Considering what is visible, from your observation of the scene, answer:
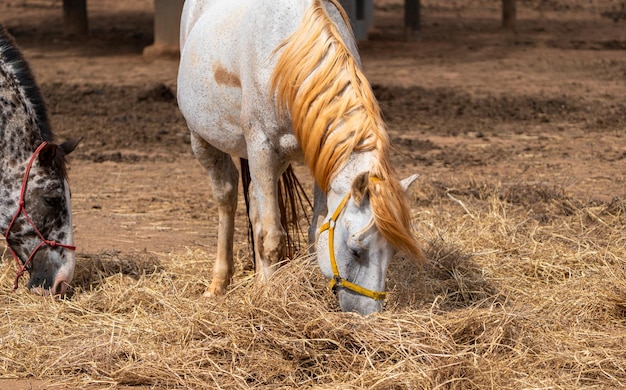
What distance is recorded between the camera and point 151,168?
8.52 m

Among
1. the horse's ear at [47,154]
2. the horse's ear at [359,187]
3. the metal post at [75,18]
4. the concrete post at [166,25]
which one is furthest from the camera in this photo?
the metal post at [75,18]

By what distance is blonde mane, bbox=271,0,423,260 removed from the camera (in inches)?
149

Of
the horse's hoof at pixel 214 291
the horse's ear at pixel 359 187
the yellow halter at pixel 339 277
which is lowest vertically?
the horse's hoof at pixel 214 291

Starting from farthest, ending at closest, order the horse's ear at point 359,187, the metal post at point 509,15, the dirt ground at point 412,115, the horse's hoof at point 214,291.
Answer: the metal post at point 509,15
the dirt ground at point 412,115
the horse's hoof at point 214,291
the horse's ear at point 359,187

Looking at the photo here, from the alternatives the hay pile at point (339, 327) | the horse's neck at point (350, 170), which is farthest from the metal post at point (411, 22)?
the horse's neck at point (350, 170)

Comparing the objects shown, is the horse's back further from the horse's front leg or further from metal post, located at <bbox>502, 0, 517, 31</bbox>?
metal post, located at <bbox>502, 0, 517, 31</bbox>

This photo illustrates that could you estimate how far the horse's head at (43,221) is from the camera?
4895mm

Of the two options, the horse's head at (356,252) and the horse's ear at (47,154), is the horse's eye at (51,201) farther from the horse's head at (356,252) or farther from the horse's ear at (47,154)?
the horse's head at (356,252)

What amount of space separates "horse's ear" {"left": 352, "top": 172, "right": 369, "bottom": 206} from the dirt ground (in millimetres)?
328

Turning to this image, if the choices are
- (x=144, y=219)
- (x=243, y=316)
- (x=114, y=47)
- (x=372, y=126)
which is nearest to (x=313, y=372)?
(x=243, y=316)

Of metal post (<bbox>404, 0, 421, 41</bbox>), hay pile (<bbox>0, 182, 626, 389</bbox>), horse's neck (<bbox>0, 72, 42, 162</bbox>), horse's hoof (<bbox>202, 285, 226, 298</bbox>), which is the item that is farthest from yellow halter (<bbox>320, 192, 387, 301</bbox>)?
metal post (<bbox>404, 0, 421, 41</bbox>)

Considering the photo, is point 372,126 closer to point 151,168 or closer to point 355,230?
point 355,230

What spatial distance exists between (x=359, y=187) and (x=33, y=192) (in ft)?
6.34

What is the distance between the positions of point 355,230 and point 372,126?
43 centimetres
